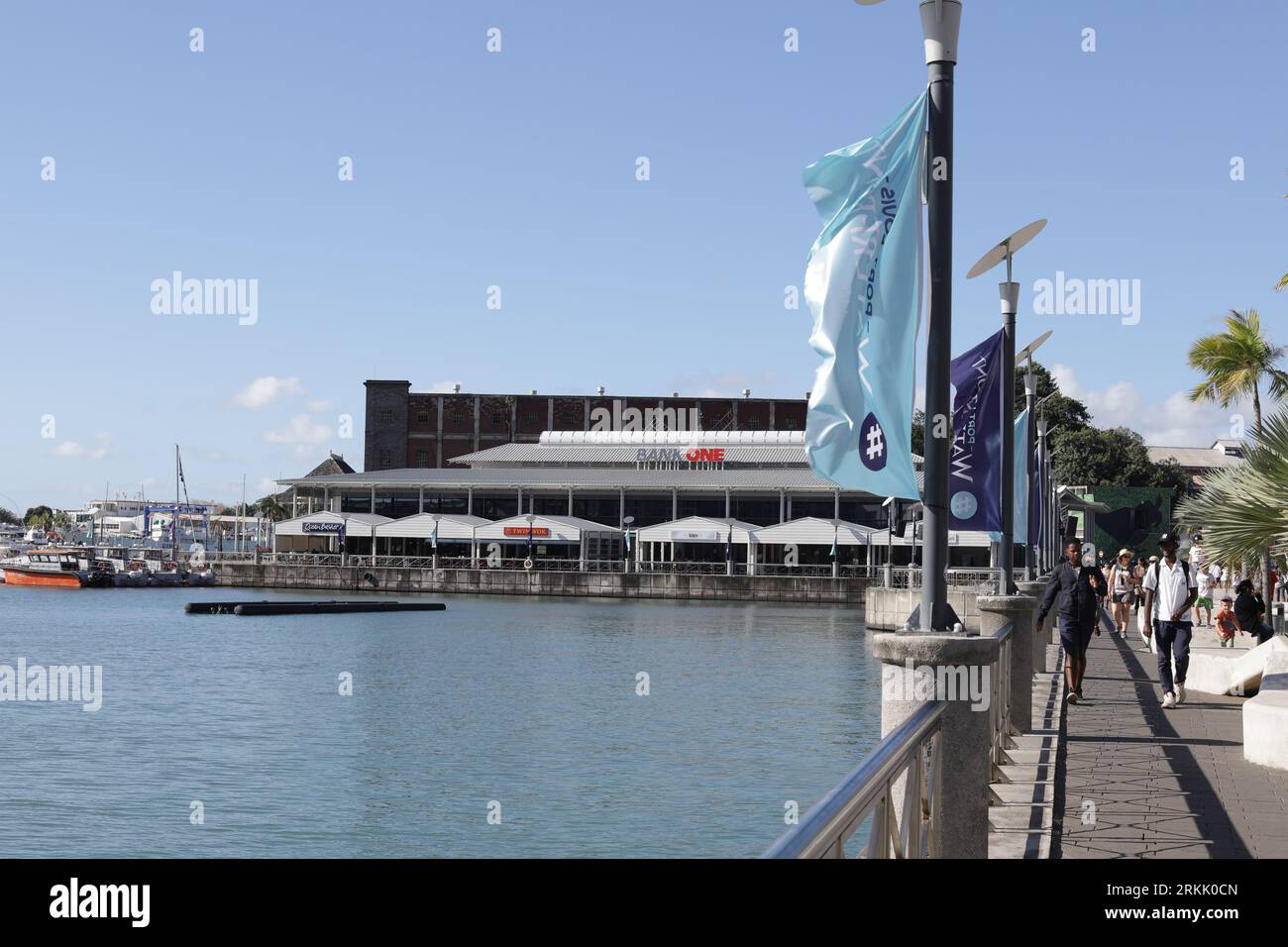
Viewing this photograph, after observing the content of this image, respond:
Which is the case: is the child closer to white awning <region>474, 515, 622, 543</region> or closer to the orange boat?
white awning <region>474, 515, 622, 543</region>

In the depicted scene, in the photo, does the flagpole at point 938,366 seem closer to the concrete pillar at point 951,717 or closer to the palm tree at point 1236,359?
the concrete pillar at point 951,717

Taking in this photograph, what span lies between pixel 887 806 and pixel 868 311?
325cm

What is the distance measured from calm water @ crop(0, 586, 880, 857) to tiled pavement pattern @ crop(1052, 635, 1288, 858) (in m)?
5.10

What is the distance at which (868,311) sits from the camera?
7.84m

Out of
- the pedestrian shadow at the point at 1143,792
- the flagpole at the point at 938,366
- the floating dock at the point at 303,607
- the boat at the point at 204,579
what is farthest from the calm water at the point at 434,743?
the boat at the point at 204,579

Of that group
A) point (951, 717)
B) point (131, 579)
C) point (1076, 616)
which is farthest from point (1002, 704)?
point (131, 579)

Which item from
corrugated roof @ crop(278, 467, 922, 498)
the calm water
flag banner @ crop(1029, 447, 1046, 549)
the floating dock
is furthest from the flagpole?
corrugated roof @ crop(278, 467, 922, 498)

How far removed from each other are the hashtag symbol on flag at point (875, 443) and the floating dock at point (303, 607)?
2565 inches

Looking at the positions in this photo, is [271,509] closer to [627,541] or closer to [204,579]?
[204,579]

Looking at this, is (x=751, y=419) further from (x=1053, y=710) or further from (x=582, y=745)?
(x=1053, y=710)

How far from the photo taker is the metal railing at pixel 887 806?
4227mm

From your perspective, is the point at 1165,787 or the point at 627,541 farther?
the point at 627,541

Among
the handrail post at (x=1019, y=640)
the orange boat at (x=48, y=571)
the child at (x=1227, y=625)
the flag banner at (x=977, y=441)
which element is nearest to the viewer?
the handrail post at (x=1019, y=640)

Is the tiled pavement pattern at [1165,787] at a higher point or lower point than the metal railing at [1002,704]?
lower
